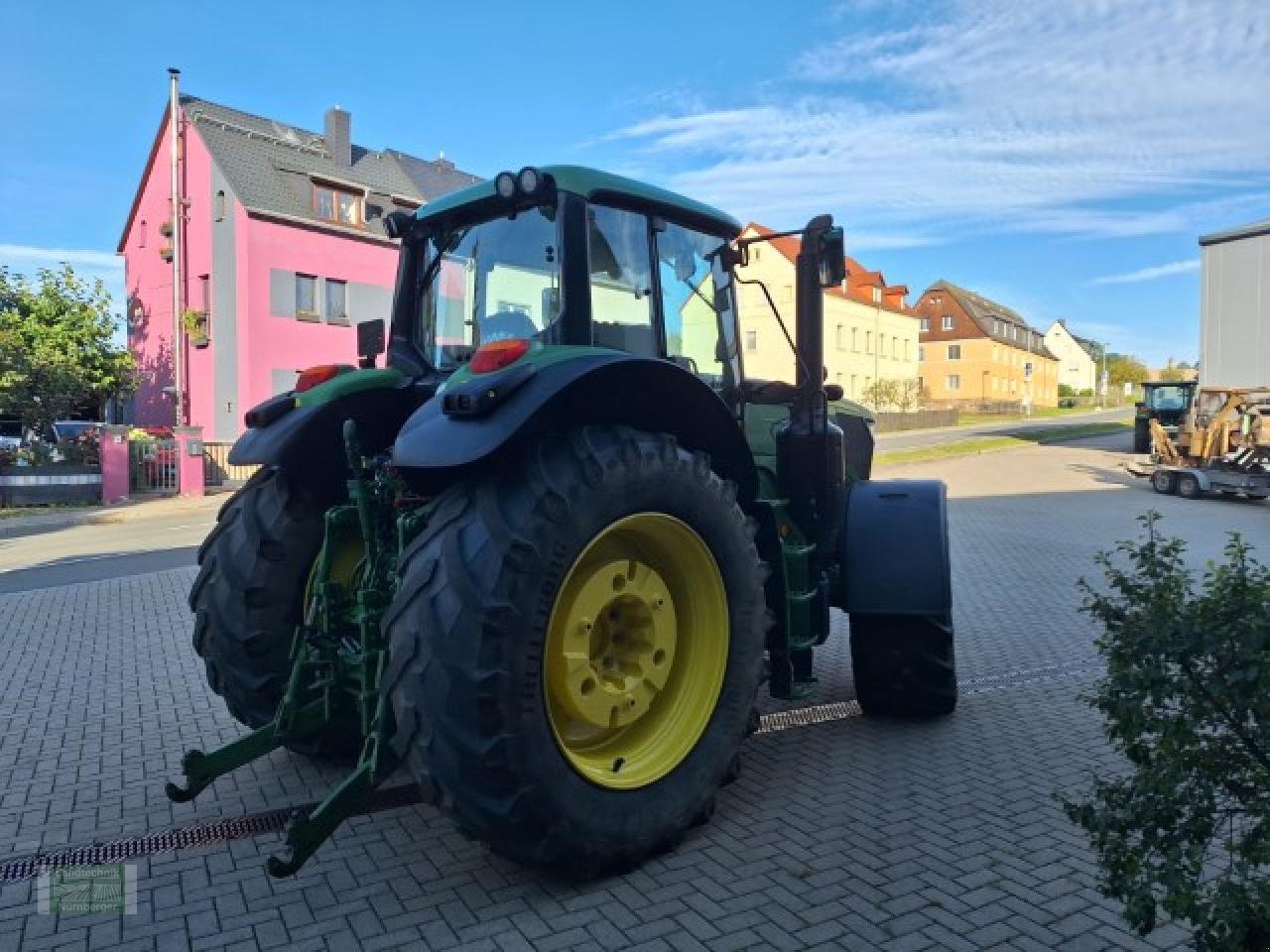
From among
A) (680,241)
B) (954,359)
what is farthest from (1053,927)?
(954,359)

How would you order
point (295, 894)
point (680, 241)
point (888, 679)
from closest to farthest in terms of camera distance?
point (295, 894), point (680, 241), point (888, 679)

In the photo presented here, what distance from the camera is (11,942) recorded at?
2.95 meters

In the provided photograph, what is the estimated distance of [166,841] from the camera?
3.67 metres

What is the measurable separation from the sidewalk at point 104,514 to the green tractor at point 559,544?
14.6m

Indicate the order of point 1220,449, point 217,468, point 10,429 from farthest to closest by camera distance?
point 10,429
point 217,468
point 1220,449

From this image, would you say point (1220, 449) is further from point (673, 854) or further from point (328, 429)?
point (328, 429)

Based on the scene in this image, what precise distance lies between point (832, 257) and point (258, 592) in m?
3.03

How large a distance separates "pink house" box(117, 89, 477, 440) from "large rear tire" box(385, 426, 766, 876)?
1012 inches

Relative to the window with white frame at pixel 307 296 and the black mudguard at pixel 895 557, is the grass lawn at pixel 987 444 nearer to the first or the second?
the window with white frame at pixel 307 296

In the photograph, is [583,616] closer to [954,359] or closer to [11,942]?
[11,942]

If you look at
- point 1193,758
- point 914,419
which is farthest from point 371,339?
point 914,419

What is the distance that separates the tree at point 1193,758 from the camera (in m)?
1.99

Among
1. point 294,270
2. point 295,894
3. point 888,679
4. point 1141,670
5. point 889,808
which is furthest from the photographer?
point 294,270

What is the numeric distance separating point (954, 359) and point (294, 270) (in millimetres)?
58591
